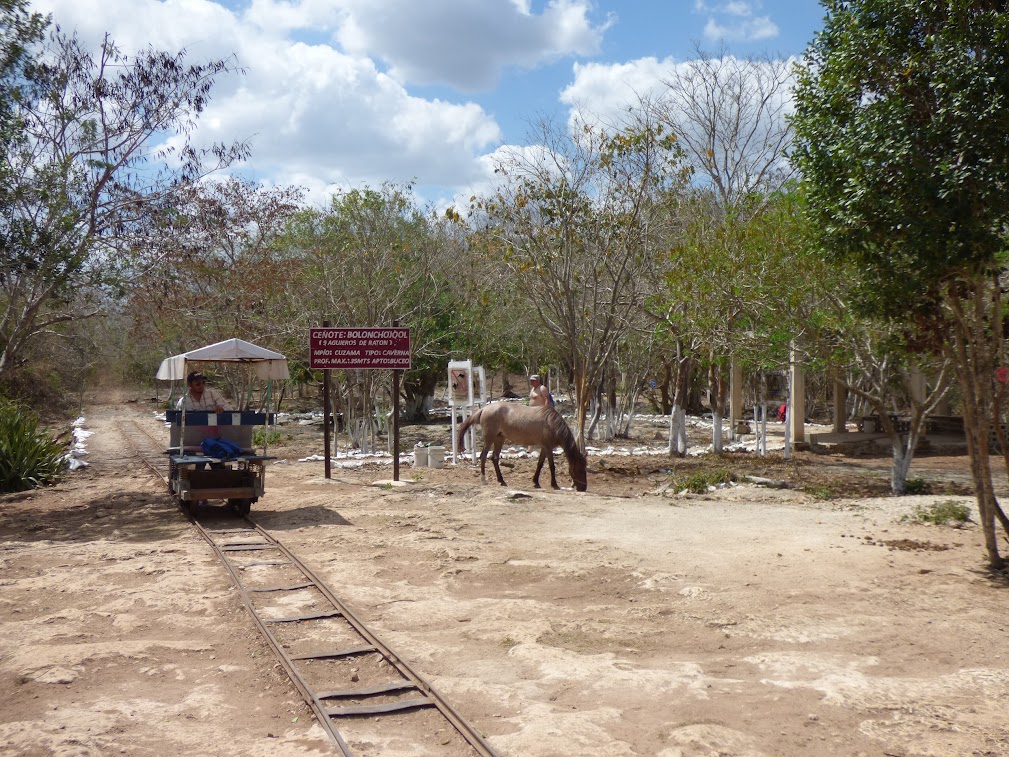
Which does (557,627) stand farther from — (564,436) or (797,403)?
(797,403)

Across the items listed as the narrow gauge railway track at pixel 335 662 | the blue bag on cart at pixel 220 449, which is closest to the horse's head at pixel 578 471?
the blue bag on cart at pixel 220 449

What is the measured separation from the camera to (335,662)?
20.2 ft

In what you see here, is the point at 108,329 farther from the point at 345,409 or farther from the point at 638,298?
the point at 638,298

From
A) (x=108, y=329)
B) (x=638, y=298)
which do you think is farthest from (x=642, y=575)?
(x=108, y=329)

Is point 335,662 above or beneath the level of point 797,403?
→ beneath

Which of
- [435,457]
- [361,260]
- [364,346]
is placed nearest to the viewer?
[364,346]

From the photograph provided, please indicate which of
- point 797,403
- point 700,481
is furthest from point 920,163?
point 797,403

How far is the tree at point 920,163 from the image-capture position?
742 centimetres

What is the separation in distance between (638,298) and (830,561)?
12.7 m

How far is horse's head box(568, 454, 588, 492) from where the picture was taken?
15.4 metres

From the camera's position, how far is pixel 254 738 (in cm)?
487

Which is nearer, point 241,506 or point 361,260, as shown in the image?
point 241,506

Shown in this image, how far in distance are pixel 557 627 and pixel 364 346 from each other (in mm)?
9535

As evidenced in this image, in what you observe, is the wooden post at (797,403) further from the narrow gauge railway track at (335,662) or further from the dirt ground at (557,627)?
the narrow gauge railway track at (335,662)
